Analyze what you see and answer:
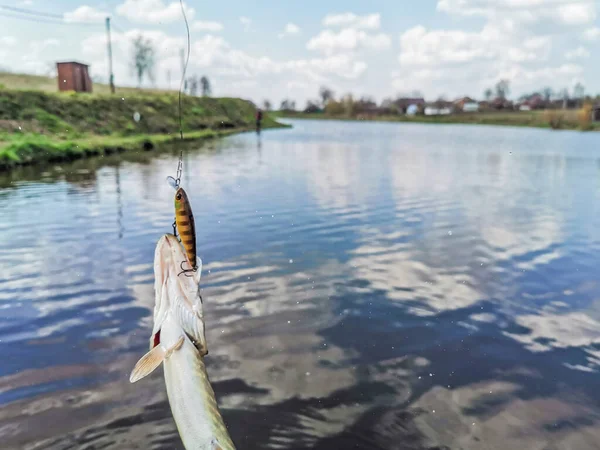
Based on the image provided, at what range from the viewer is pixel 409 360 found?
756 cm

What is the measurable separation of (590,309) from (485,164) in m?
28.1

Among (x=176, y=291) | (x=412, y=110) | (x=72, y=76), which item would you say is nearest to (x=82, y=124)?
(x=72, y=76)

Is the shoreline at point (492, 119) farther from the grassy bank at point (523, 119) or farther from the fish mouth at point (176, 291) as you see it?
the fish mouth at point (176, 291)

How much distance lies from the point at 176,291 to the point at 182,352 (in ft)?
1.37

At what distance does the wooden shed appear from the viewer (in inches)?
2379

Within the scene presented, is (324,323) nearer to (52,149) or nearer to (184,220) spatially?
(184,220)

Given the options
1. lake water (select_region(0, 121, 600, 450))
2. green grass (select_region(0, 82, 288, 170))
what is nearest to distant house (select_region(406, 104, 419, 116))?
green grass (select_region(0, 82, 288, 170))

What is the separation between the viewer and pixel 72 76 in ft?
200

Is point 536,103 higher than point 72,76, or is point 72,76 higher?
point 536,103

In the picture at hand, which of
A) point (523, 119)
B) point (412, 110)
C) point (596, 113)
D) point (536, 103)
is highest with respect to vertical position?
point (536, 103)

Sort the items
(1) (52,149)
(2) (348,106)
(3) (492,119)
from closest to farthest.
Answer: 1. (1) (52,149)
2. (3) (492,119)
3. (2) (348,106)

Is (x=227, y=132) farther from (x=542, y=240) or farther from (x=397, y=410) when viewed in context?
(x=397, y=410)

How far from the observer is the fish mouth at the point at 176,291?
3.35 metres

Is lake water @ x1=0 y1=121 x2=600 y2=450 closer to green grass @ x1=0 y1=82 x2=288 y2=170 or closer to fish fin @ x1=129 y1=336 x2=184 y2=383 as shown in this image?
fish fin @ x1=129 y1=336 x2=184 y2=383
